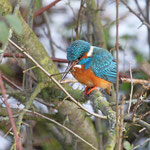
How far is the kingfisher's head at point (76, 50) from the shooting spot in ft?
9.62

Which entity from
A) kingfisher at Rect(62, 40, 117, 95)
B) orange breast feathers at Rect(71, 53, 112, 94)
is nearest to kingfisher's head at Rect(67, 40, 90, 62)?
kingfisher at Rect(62, 40, 117, 95)

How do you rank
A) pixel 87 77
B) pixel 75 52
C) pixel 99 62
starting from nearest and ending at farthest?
1. pixel 75 52
2. pixel 87 77
3. pixel 99 62

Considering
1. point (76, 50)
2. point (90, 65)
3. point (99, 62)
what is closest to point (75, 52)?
point (76, 50)

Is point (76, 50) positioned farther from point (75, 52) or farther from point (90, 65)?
point (90, 65)

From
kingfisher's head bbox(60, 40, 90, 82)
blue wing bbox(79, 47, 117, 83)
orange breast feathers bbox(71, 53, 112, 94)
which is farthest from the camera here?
blue wing bbox(79, 47, 117, 83)

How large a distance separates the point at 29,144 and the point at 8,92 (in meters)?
0.75

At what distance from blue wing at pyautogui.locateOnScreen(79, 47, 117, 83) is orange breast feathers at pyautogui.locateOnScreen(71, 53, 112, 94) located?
0.16ft

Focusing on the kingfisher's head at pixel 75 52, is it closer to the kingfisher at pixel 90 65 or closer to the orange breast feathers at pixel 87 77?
the kingfisher at pixel 90 65

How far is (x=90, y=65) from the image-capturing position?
3.29 meters

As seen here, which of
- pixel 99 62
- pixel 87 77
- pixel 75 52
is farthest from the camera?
pixel 99 62

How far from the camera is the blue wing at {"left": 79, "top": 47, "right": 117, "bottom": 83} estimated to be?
3.32 metres

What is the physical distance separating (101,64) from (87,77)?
281 mm

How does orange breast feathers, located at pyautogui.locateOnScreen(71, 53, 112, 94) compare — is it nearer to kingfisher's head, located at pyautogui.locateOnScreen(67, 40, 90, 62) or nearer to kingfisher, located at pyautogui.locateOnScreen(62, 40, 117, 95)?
kingfisher, located at pyautogui.locateOnScreen(62, 40, 117, 95)

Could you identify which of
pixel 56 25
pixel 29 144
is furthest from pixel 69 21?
pixel 29 144
